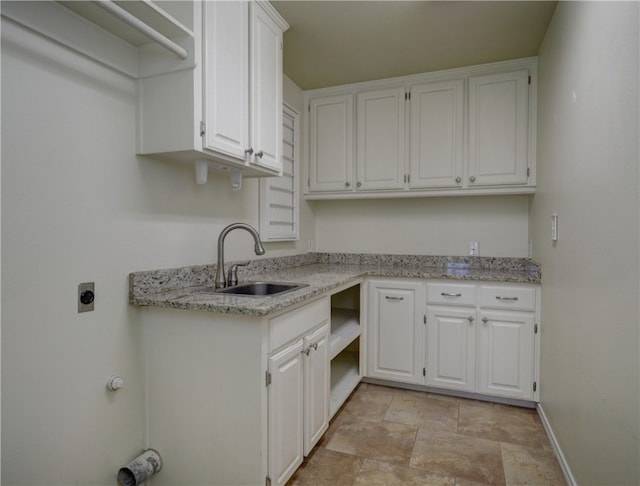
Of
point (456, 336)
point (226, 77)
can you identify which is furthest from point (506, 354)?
point (226, 77)

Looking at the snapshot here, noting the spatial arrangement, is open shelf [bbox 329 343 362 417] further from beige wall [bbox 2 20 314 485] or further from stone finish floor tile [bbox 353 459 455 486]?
beige wall [bbox 2 20 314 485]

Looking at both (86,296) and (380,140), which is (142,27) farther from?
(380,140)

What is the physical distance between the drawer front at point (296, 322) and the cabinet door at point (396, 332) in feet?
2.64

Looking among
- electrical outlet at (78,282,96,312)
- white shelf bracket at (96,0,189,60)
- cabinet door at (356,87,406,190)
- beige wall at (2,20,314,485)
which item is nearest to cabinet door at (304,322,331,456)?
beige wall at (2,20,314,485)

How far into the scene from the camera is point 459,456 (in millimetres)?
1821

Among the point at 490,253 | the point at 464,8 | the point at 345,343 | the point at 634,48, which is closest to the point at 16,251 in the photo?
the point at 345,343

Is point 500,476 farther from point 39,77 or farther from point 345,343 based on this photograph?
point 39,77

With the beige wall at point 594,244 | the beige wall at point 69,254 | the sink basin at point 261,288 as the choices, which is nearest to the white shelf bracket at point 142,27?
the beige wall at point 69,254

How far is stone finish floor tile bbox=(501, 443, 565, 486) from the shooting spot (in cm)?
165

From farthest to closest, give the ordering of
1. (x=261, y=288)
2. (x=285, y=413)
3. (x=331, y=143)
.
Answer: (x=331, y=143), (x=261, y=288), (x=285, y=413)

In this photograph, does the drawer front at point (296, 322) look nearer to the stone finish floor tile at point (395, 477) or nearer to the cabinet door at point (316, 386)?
the cabinet door at point (316, 386)

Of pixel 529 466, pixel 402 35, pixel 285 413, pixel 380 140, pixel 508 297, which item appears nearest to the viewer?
pixel 285 413

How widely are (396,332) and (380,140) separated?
1.55m

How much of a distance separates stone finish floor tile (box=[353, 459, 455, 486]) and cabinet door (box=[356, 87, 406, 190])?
1.96 m
